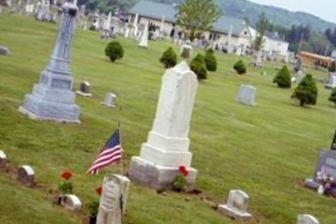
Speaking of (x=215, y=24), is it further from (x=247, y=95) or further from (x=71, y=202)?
(x=71, y=202)

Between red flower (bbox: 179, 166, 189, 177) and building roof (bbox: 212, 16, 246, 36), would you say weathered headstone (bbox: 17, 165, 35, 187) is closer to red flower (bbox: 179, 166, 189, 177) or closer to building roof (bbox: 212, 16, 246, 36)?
red flower (bbox: 179, 166, 189, 177)

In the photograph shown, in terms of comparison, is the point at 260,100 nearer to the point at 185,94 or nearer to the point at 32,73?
the point at 32,73

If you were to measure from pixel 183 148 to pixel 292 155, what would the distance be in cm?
689

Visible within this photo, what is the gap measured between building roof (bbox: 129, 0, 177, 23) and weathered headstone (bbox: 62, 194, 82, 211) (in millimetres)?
98159

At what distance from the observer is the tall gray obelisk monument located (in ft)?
54.0

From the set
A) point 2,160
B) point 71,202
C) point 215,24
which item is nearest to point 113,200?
point 71,202

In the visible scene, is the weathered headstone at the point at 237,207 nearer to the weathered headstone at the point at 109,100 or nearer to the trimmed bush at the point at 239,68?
the weathered headstone at the point at 109,100

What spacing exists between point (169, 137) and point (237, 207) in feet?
6.62

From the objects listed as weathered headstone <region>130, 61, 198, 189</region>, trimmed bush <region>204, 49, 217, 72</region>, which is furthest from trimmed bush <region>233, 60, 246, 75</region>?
weathered headstone <region>130, 61, 198, 189</region>

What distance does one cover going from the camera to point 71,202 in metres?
10.4

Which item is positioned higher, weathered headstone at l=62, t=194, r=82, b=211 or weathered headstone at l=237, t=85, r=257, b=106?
weathered headstone at l=237, t=85, r=257, b=106

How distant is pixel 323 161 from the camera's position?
15.6m

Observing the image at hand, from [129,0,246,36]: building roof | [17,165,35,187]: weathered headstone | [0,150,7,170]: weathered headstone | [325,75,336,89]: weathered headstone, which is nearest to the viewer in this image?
[17,165,35,187]: weathered headstone

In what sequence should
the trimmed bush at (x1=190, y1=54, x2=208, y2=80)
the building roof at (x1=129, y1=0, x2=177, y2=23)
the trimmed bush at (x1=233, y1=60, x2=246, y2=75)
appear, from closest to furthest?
the trimmed bush at (x1=190, y1=54, x2=208, y2=80) → the trimmed bush at (x1=233, y1=60, x2=246, y2=75) → the building roof at (x1=129, y1=0, x2=177, y2=23)
